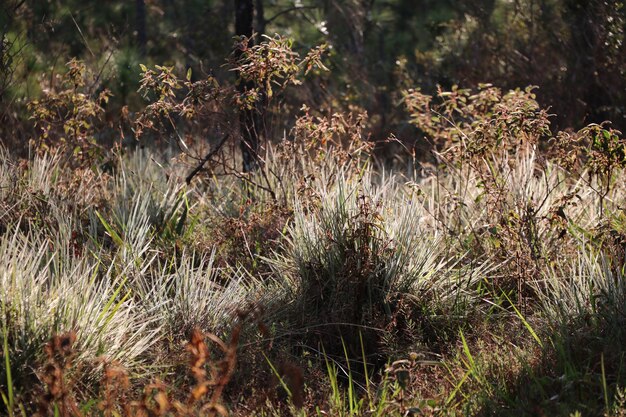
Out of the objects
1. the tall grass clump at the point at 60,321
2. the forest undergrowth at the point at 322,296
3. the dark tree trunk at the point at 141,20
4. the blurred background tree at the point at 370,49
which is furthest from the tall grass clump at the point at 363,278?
the dark tree trunk at the point at 141,20

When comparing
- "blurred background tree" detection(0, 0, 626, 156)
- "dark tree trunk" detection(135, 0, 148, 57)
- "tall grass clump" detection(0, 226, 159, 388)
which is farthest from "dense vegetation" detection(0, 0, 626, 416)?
"dark tree trunk" detection(135, 0, 148, 57)

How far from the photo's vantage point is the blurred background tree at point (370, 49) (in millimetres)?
9023

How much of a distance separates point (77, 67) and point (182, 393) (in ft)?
12.2

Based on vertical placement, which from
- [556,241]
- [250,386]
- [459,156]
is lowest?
[250,386]

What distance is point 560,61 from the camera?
418 inches

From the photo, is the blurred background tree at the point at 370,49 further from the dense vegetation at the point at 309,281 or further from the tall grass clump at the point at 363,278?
the tall grass clump at the point at 363,278

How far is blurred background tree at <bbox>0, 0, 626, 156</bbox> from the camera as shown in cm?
Answer: 902

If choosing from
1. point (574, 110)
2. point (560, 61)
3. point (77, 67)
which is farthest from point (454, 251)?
point (560, 61)

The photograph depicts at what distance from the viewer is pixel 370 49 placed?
63.3 ft

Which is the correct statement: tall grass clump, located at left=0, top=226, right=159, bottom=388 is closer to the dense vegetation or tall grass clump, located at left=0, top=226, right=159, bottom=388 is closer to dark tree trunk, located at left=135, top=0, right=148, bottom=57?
the dense vegetation

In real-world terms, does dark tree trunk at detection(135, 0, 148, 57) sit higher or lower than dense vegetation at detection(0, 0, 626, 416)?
higher

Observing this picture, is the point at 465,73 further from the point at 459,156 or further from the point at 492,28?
the point at 459,156

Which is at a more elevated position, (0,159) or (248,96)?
(248,96)

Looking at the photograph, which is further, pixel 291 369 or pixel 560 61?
pixel 560 61
